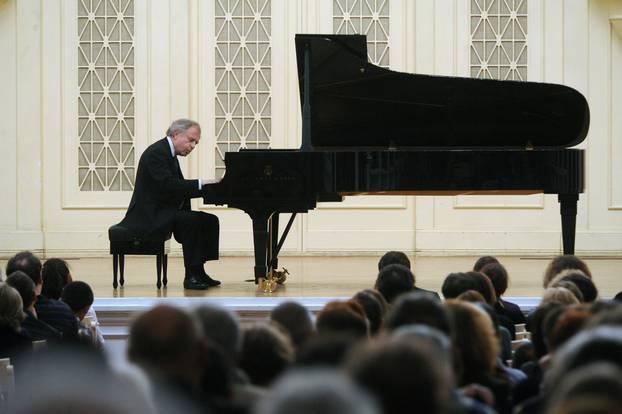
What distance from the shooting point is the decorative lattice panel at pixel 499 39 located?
11.4 m

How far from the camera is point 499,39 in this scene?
37.3 ft

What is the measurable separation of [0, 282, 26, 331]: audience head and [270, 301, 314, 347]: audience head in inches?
48.4

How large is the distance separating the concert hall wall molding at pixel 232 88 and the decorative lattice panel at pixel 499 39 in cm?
1

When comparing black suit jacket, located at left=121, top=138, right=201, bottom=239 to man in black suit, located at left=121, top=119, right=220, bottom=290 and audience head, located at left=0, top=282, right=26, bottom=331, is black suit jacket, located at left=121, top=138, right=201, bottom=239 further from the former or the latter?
audience head, located at left=0, top=282, right=26, bottom=331

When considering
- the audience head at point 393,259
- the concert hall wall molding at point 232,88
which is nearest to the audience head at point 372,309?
the audience head at point 393,259

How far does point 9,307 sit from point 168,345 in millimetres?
1791

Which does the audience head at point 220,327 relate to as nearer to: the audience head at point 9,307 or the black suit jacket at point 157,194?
the audience head at point 9,307

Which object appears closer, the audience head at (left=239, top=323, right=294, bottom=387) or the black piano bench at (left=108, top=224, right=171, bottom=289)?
the audience head at (left=239, top=323, right=294, bottom=387)

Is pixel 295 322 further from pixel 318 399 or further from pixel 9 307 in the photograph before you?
pixel 318 399

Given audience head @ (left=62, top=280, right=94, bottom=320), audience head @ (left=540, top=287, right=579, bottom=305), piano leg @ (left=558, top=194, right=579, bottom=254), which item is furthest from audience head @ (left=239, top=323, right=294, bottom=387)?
piano leg @ (left=558, top=194, right=579, bottom=254)

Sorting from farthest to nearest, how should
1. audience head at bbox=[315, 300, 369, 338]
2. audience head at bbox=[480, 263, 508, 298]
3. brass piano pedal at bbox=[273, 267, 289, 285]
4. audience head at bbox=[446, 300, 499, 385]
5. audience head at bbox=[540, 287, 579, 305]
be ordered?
brass piano pedal at bbox=[273, 267, 289, 285], audience head at bbox=[480, 263, 508, 298], audience head at bbox=[540, 287, 579, 305], audience head at bbox=[315, 300, 369, 338], audience head at bbox=[446, 300, 499, 385]

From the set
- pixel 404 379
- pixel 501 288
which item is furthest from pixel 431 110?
pixel 404 379

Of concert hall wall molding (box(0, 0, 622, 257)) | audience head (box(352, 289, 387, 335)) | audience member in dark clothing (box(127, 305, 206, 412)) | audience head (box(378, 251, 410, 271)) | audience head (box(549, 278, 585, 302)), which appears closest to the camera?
audience member in dark clothing (box(127, 305, 206, 412))

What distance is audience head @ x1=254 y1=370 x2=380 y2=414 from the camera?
1.34 metres
